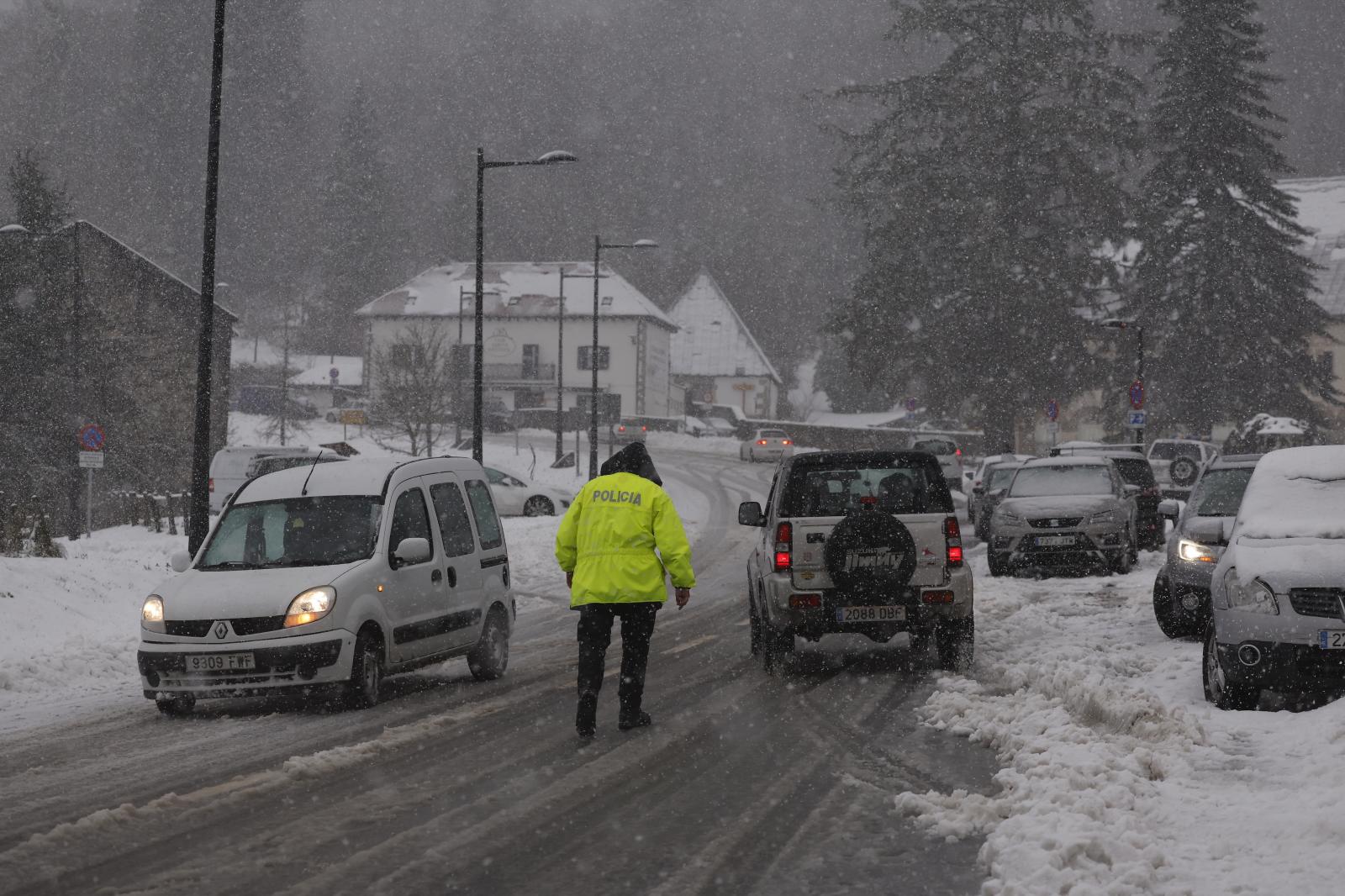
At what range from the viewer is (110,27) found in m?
121

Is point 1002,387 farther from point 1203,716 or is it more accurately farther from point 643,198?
point 643,198

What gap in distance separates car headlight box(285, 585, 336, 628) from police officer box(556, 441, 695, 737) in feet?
6.91

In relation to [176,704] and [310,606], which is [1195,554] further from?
[176,704]

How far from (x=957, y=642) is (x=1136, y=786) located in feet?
17.3

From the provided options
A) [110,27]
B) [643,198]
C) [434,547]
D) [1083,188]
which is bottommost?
[434,547]

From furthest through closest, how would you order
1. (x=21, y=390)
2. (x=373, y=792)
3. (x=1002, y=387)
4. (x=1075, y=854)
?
(x=1002, y=387) → (x=21, y=390) → (x=373, y=792) → (x=1075, y=854)

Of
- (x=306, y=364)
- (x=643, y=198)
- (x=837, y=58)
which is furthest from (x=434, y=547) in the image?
(x=837, y=58)

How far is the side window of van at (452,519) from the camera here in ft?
39.9

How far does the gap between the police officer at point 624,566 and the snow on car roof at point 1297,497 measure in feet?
14.1

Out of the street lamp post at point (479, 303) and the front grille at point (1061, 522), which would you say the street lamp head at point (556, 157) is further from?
the front grille at point (1061, 522)

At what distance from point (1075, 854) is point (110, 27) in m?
130

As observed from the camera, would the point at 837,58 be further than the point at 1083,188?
Yes

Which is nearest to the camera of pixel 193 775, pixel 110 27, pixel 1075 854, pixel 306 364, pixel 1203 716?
pixel 1075 854

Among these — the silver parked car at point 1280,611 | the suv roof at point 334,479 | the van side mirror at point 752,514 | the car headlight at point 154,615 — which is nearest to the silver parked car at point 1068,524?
the van side mirror at point 752,514
